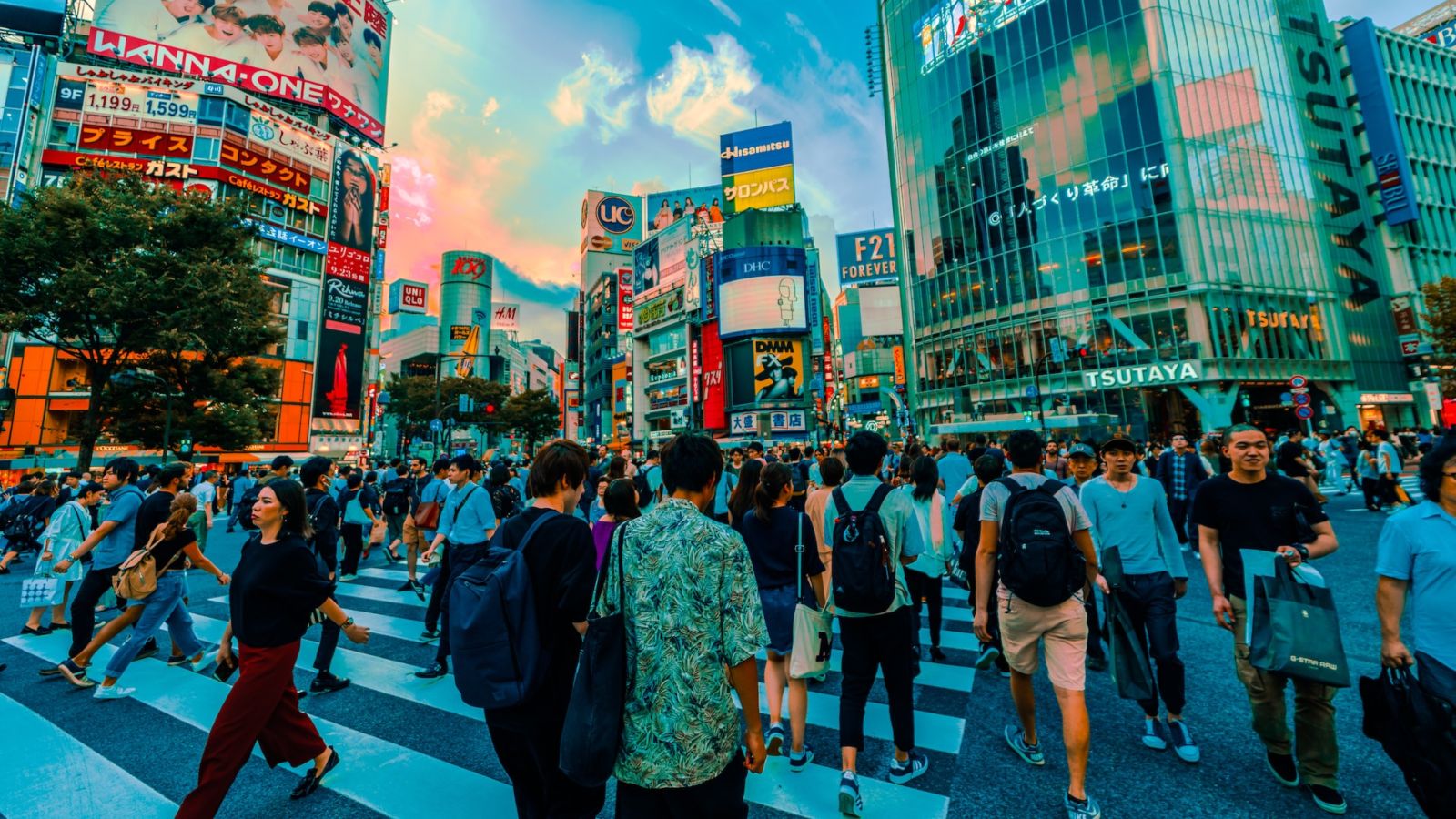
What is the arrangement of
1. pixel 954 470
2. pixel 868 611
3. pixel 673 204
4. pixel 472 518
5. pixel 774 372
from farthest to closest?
1. pixel 673 204
2. pixel 774 372
3. pixel 954 470
4. pixel 472 518
5. pixel 868 611

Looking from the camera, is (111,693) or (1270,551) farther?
(111,693)

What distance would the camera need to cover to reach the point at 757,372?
54250 millimetres

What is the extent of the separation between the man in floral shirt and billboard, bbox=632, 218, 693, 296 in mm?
60601

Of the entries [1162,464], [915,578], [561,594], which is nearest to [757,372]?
[1162,464]

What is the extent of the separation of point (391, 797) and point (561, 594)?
225 cm

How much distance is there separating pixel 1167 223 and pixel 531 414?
49.8m

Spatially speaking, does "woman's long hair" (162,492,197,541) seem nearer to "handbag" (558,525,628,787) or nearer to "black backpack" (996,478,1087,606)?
"handbag" (558,525,628,787)

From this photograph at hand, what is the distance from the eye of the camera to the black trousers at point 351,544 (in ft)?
31.2

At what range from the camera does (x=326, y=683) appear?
16.5 feet

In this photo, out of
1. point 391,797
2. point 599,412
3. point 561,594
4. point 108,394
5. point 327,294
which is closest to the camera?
point 561,594

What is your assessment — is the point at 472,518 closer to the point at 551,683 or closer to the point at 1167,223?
the point at 551,683

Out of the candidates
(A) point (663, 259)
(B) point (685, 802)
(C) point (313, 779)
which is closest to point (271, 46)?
(A) point (663, 259)

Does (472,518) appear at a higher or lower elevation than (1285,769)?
higher

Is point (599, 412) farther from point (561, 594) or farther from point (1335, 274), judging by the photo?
point (561, 594)
